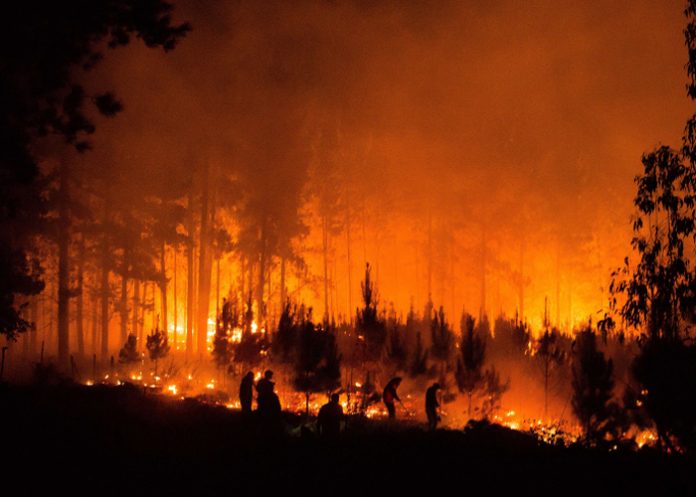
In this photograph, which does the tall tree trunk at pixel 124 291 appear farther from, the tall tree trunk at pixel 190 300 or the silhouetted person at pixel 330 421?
the silhouetted person at pixel 330 421

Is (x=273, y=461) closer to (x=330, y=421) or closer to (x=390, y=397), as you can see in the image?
(x=330, y=421)

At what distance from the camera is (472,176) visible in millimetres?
44719

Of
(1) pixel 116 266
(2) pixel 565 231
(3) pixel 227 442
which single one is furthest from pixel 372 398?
(2) pixel 565 231

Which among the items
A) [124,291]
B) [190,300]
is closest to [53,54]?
[190,300]

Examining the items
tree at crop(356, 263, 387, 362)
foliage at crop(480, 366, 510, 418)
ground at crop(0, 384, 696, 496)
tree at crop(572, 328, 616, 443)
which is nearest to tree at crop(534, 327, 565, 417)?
foliage at crop(480, 366, 510, 418)

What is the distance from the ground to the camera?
7973mm

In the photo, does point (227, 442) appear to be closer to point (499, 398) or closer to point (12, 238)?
point (499, 398)

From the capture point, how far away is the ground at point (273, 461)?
26.2ft

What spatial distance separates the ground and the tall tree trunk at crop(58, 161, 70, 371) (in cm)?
1159

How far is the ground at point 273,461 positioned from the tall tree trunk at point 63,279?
11592mm

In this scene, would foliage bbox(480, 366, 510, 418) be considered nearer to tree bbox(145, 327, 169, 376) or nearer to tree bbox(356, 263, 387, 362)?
tree bbox(356, 263, 387, 362)

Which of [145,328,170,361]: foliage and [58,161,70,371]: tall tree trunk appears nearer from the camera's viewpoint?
[145,328,170,361]: foliage

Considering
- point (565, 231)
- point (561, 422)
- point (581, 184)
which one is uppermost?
point (581, 184)

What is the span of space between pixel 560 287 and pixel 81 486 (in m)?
41.7
